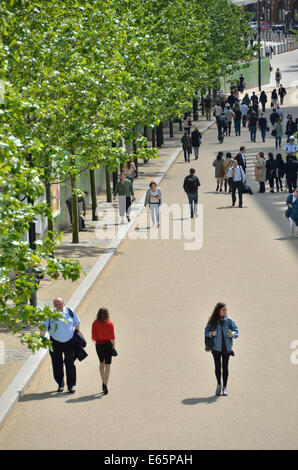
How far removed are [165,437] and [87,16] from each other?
49.8 ft

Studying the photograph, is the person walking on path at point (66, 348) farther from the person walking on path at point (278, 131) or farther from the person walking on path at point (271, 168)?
the person walking on path at point (278, 131)

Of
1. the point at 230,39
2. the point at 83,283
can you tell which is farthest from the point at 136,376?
the point at 230,39

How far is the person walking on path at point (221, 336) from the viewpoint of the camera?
520 inches

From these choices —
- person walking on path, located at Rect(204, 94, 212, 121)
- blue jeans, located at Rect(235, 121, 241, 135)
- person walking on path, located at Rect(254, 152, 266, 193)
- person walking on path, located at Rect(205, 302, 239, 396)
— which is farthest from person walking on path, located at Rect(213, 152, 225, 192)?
person walking on path, located at Rect(204, 94, 212, 121)

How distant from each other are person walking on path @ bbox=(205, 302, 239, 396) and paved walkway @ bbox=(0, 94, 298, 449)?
0.32 meters

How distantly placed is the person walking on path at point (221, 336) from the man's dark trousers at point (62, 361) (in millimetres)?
1994

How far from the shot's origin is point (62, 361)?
45.2 ft

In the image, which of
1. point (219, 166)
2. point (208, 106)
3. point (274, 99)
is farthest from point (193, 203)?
point (274, 99)

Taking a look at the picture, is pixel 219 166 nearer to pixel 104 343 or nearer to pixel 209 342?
pixel 104 343

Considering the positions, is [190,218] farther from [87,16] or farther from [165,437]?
[165,437]

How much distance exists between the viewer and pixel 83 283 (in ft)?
66.4

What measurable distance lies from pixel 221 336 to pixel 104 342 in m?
1.68

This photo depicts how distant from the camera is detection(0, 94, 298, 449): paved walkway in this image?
1213 centimetres
